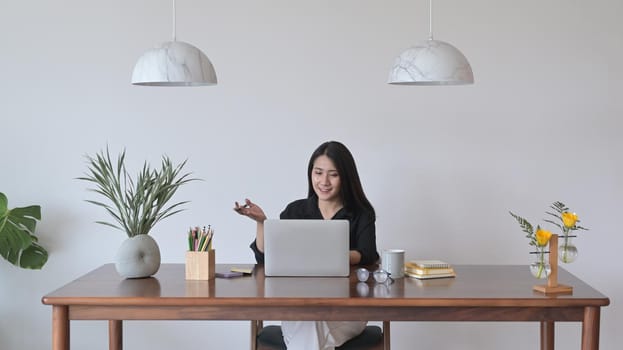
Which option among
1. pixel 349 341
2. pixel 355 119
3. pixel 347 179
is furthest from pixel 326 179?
pixel 355 119

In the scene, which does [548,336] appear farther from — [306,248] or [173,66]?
[173,66]

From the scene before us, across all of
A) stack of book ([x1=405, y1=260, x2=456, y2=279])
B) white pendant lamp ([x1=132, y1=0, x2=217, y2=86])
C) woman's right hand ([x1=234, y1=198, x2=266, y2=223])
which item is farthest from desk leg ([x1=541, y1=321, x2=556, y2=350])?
white pendant lamp ([x1=132, y1=0, x2=217, y2=86])

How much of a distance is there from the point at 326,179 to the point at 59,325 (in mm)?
1442

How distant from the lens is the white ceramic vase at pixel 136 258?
10.4 ft

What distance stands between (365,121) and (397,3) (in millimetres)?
681

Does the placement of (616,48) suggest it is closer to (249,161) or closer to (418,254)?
(418,254)

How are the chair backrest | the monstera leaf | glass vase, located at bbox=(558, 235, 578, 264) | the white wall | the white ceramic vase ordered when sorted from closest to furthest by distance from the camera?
glass vase, located at bbox=(558, 235, 578, 264) → the white ceramic vase → the chair backrest → the monstera leaf → the white wall

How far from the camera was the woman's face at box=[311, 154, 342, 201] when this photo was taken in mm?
3830

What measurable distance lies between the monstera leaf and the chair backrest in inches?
62.0

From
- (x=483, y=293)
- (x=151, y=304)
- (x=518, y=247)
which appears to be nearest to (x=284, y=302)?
(x=151, y=304)

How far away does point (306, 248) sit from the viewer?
3229mm

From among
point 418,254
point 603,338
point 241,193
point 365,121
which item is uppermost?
point 365,121

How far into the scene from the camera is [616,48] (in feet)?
15.3

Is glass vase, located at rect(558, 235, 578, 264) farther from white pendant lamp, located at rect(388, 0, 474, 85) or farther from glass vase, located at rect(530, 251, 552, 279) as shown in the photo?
white pendant lamp, located at rect(388, 0, 474, 85)
